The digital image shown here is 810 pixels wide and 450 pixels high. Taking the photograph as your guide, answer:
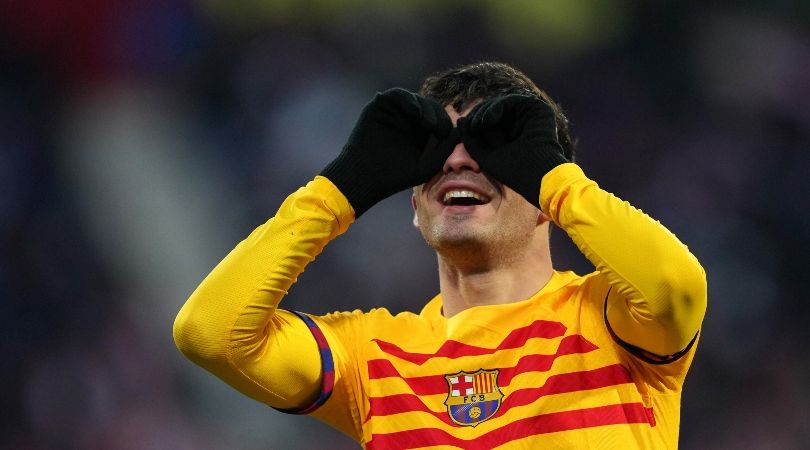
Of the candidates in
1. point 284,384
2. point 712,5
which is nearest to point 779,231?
point 712,5

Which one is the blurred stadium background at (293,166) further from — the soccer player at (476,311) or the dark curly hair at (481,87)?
the soccer player at (476,311)

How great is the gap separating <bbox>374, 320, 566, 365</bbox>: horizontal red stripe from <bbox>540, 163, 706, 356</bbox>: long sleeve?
19cm

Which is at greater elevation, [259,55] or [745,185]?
[259,55]

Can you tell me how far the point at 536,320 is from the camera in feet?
7.83

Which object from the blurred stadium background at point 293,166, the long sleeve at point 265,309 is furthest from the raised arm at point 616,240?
the blurred stadium background at point 293,166

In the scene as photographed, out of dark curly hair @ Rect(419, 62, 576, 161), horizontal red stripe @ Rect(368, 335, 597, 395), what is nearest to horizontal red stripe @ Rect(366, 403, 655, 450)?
horizontal red stripe @ Rect(368, 335, 597, 395)

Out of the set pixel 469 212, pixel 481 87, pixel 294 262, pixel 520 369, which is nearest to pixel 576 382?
pixel 520 369

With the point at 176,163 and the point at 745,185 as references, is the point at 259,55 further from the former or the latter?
the point at 745,185

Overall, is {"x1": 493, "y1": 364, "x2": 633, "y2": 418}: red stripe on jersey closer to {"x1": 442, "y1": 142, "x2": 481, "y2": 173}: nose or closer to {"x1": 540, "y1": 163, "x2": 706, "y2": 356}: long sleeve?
{"x1": 540, "y1": 163, "x2": 706, "y2": 356}: long sleeve

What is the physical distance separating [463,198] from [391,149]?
22 centimetres

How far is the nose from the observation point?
8.09ft

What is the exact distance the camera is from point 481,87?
2.64m

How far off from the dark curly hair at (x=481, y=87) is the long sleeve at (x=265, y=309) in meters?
0.45

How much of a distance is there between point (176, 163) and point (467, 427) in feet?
10.1
